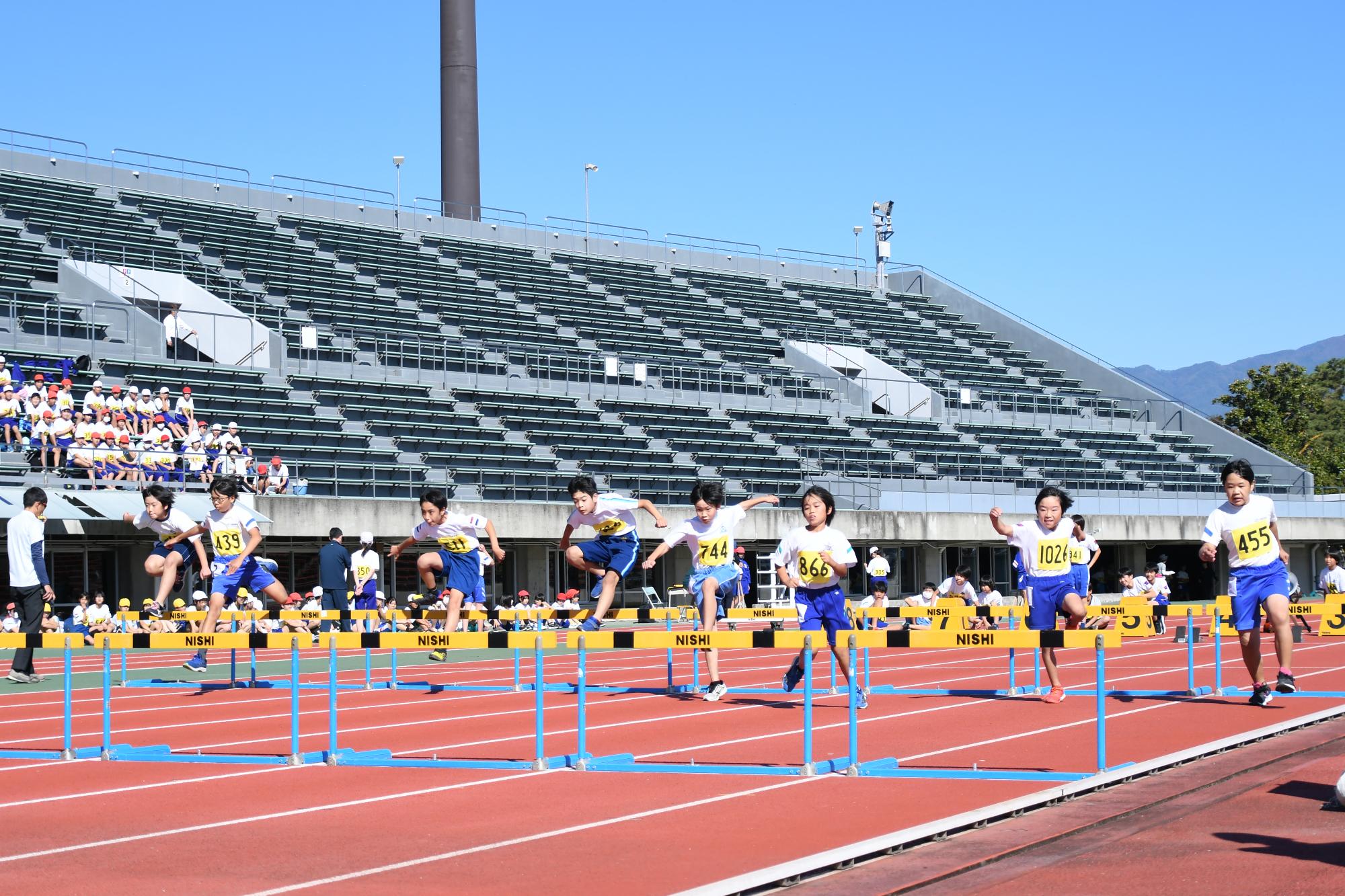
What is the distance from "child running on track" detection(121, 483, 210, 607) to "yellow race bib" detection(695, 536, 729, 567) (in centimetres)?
472

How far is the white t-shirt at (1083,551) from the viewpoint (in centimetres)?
1609

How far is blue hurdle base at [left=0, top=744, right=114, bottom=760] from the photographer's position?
1151 centimetres

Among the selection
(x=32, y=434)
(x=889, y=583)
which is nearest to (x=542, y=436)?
(x=889, y=583)

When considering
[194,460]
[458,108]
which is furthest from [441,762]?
[458,108]

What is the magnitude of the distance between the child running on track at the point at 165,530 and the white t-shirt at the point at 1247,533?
30.0 ft

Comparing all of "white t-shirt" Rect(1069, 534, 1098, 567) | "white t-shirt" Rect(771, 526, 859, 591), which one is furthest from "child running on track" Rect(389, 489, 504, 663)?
"white t-shirt" Rect(1069, 534, 1098, 567)

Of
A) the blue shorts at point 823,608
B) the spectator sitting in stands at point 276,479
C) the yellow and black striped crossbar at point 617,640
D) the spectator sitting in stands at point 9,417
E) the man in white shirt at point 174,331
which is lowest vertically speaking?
the yellow and black striped crossbar at point 617,640

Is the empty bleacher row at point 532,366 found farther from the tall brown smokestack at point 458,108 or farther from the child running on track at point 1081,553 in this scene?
the child running on track at point 1081,553

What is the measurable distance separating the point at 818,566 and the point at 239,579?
235 inches

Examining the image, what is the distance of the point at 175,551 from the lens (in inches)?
Answer: 604

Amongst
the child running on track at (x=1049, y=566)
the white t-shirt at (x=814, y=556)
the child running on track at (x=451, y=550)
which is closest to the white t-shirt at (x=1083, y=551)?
the child running on track at (x=1049, y=566)

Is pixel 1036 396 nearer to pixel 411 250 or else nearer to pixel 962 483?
pixel 962 483

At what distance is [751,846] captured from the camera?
7461 millimetres

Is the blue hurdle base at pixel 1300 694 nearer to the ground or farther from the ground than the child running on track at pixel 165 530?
nearer to the ground
